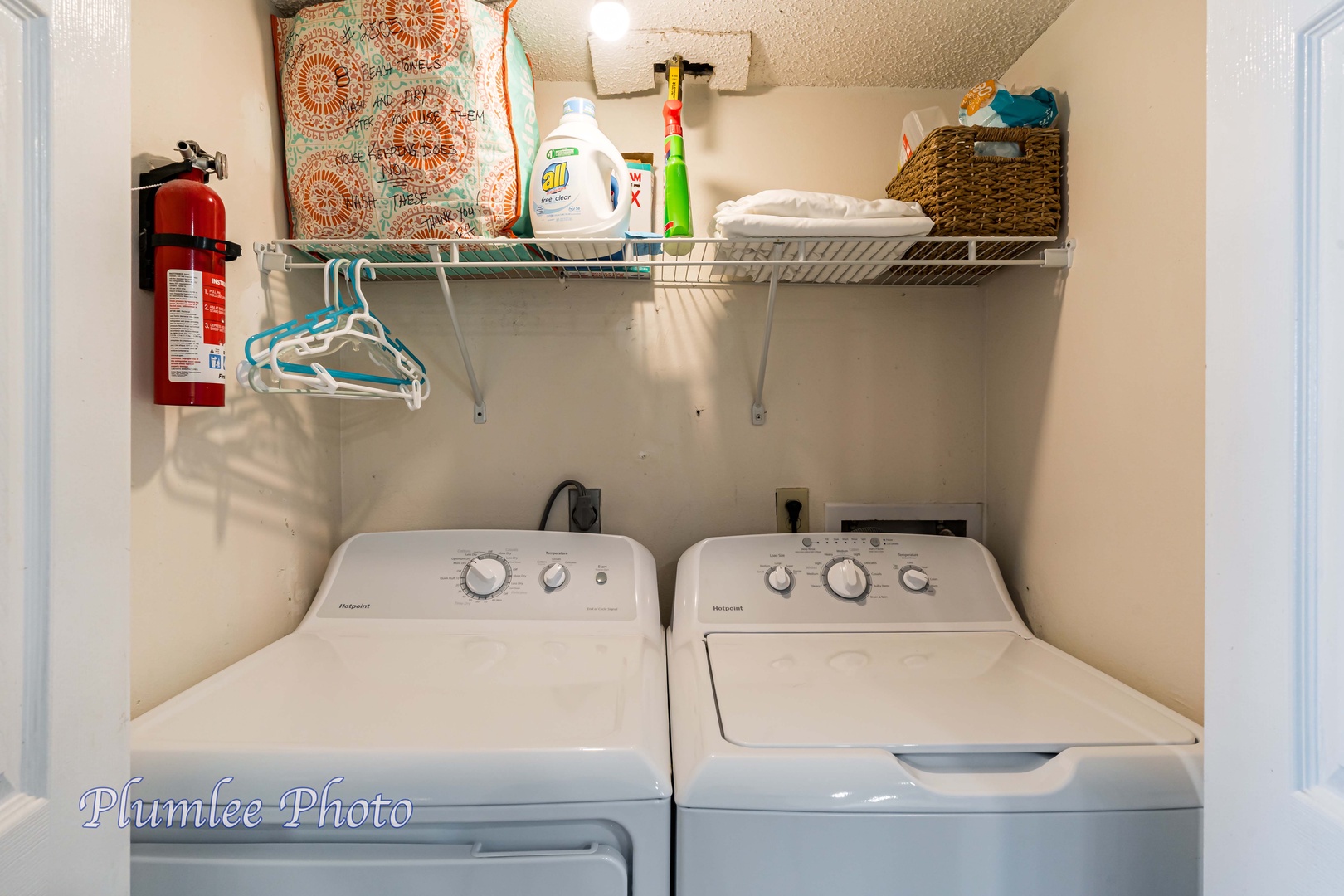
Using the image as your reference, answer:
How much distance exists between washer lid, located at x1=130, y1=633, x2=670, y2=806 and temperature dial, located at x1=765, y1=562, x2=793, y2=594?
327 mm

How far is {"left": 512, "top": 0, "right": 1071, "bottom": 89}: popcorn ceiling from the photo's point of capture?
1.20 m

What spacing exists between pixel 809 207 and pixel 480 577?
0.92m

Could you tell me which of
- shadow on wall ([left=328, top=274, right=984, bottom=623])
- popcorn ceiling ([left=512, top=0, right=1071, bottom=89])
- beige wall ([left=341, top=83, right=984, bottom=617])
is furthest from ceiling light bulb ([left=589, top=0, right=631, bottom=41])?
shadow on wall ([left=328, top=274, right=984, bottom=623])

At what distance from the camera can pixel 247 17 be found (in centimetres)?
111

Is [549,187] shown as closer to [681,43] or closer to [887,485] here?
[681,43]

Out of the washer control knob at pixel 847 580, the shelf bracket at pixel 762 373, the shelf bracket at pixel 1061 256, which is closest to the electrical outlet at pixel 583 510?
the shelf bracket at pixel 762 373

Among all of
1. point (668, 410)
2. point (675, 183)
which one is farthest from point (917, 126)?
point (668, 410)

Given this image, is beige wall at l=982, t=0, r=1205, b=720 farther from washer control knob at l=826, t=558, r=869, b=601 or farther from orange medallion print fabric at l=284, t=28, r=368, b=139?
orange medallion print fabric at l=284, t=28, r=368, b=139

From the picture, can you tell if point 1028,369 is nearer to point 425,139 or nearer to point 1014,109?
point 1014,109

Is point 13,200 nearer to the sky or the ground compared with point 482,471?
nearer to the sky

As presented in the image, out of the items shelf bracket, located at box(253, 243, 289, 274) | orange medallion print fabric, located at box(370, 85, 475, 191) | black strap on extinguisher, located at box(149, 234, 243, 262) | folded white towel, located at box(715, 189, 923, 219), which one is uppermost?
orange medallion print fabric, located at box(370, 85, 475, 191)

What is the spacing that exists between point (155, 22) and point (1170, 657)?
172cm

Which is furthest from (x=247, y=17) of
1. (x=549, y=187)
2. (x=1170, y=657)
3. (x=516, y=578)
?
(x=1170, y=657)

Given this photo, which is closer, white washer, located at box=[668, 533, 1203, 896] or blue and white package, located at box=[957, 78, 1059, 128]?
white washer, located at box=[668, 533, 1203, 896]
